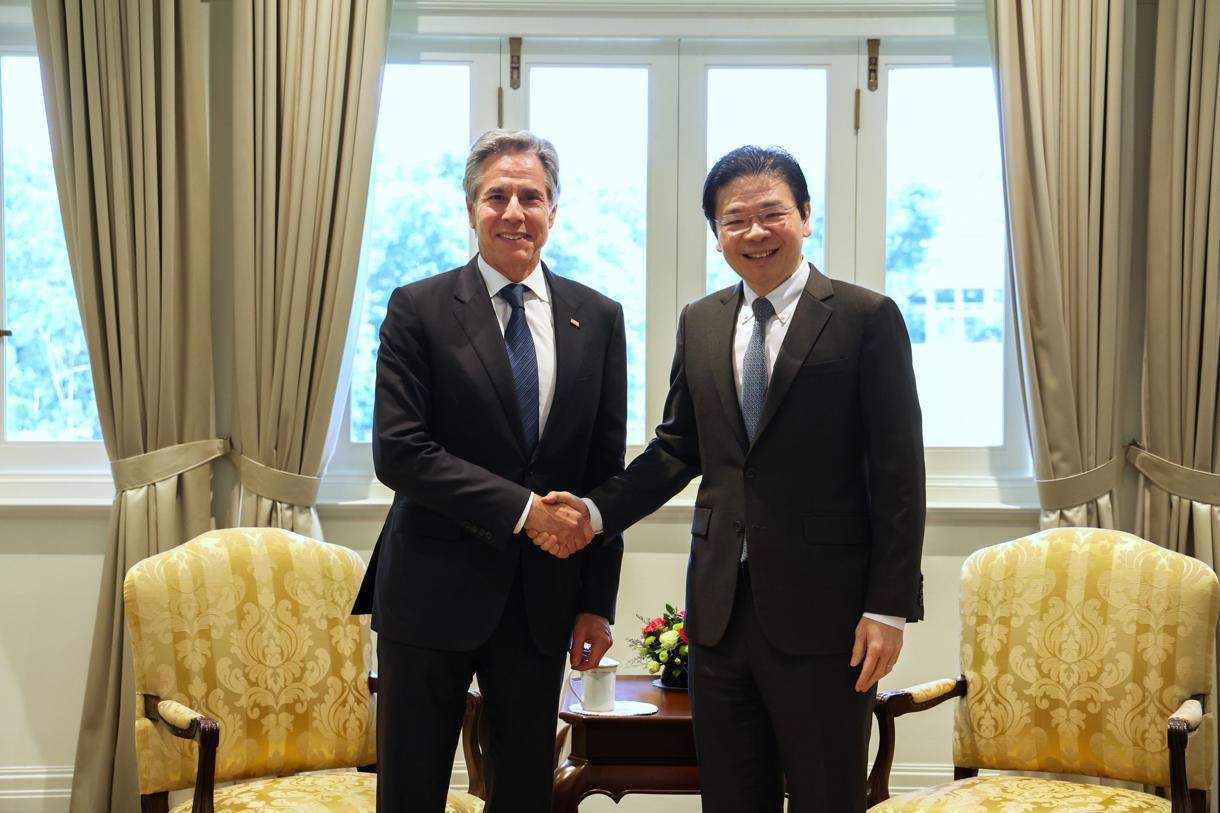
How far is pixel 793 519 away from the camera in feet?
6.44

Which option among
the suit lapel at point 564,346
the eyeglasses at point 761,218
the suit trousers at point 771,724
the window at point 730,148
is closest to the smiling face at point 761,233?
the eyeglasses at point 761,218

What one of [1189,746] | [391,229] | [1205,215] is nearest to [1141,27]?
[1205,215]

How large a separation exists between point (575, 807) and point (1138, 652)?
4.57 ft

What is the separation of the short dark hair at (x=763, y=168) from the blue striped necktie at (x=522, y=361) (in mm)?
432

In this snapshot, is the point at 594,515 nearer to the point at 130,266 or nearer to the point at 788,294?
the point at 788,294

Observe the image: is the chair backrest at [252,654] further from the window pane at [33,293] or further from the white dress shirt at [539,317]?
the window pane at [33,293]

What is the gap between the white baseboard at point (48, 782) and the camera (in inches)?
140

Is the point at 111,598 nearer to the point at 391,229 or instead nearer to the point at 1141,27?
the point at 391,229

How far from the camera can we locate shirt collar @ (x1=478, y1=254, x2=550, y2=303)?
7.19ft

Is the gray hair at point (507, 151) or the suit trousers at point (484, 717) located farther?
the gray hair at point (507, 151)

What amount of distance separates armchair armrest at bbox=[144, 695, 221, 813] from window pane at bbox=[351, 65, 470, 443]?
1.46 metres

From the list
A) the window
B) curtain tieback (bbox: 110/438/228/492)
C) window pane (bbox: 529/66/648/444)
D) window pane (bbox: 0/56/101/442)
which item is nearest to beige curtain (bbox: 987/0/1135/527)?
the window

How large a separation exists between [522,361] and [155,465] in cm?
181

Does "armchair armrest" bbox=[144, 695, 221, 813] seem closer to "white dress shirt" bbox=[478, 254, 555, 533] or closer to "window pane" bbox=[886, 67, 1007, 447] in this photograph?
"white dress shirt" bbox=[478, 254, 555, 533]
